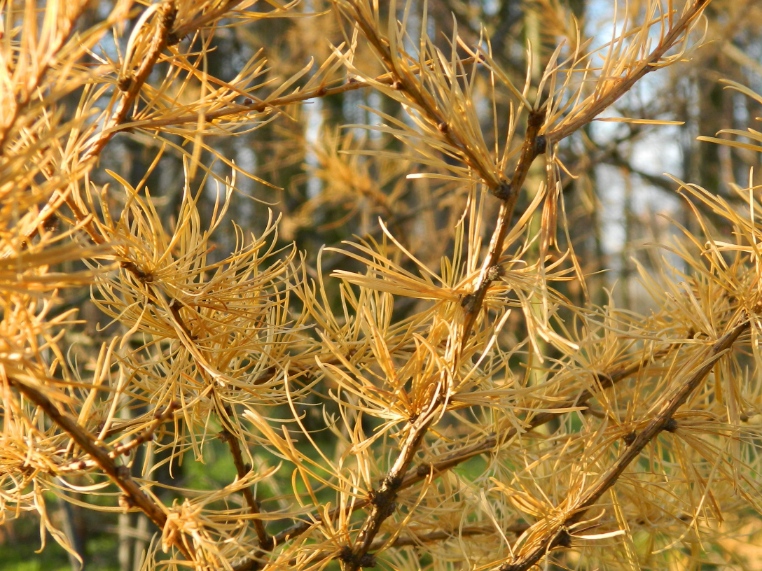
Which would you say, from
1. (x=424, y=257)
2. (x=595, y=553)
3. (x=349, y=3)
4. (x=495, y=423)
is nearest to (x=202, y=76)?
(x=349, y=3)

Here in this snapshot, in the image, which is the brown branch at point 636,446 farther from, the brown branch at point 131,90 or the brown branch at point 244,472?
the brown branch at point 131,90

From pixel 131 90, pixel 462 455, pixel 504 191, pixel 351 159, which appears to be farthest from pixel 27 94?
pixel 351 159

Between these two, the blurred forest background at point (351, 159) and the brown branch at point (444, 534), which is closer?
the brown branch at point (444, 534)

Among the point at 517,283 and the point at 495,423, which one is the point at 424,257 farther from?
the point at 517,283

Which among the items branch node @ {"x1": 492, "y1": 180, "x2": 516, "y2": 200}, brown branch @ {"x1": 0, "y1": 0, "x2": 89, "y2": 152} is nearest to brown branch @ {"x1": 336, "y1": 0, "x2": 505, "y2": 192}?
branch node @ {"x1": 492, "y1": 180, "x2": 516, "y2": 200}

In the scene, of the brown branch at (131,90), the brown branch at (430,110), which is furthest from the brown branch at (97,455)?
the brown branch at (430,110)

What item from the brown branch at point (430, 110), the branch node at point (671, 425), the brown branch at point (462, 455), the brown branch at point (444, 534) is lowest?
the brown branch at point (444, 534)
